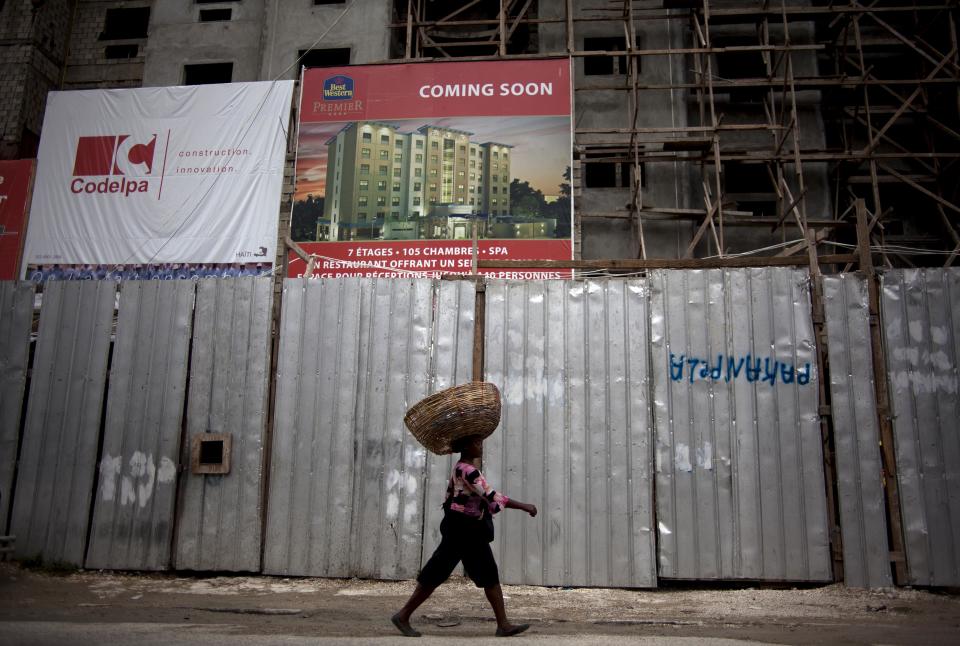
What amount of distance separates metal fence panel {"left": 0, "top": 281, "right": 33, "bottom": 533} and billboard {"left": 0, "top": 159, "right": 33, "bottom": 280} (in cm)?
834

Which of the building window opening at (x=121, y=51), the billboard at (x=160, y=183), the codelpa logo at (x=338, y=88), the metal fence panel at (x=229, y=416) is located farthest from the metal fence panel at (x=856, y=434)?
the building window opening at (x=121, y=51)

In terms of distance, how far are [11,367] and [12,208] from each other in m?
9.69

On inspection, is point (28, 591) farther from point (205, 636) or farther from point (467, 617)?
point (467, 617)

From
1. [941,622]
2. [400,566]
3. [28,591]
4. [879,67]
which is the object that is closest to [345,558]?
[400,566]

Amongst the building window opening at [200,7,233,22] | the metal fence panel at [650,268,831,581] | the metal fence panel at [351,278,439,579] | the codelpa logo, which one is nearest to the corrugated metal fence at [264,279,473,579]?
the metal fence panel at [351,278,439,579]

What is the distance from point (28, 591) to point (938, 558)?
7488mm

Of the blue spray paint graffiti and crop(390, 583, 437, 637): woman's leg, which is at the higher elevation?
the blue spray paint graffiti

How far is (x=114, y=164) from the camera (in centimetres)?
1449

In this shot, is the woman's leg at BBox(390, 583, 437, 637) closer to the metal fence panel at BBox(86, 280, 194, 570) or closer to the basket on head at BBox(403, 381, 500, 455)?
the basket on head at BBox(403, 381, 500, 455)

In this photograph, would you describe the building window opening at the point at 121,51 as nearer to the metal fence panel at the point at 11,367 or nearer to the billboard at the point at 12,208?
the billboard at the point at 12,208

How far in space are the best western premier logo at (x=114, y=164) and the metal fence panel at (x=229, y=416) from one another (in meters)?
8.98

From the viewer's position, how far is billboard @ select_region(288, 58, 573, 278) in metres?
13.1

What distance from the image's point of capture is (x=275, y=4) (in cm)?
1659

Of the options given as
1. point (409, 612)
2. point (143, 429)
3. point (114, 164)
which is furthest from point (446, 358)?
point (114, 164)
